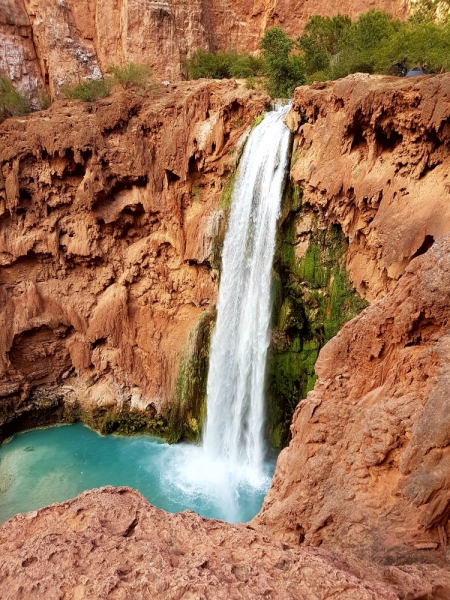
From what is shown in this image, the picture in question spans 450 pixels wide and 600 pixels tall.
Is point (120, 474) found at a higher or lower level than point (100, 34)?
lower

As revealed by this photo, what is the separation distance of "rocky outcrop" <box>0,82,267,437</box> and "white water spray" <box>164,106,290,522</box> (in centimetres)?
91

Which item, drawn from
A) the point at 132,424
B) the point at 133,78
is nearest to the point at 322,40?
the point at 133,78

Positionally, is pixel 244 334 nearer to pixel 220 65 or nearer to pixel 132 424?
pixel 132 424

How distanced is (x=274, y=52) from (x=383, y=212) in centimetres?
1003

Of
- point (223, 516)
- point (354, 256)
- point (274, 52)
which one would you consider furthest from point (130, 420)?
point (274, 52)

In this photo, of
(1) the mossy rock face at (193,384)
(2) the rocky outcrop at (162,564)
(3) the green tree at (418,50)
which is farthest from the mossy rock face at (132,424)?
(3) the green tree at (418,50)

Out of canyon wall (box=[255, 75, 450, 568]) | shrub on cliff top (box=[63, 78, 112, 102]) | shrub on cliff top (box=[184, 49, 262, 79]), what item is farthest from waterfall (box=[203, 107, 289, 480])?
shrub on cliff top (box=[184, 49, 262, 79])

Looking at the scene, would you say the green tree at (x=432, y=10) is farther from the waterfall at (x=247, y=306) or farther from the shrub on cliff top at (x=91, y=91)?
the shrub on cliff top at (x=91, y=91)

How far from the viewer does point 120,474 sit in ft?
36.7

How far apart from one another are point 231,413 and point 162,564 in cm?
958

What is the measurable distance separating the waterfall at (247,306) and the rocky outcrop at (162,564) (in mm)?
8553

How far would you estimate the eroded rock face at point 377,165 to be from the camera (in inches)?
322

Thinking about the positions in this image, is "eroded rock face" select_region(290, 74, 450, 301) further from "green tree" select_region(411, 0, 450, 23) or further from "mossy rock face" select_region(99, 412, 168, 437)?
"green tree" select_region(411, 0, 450, 23)

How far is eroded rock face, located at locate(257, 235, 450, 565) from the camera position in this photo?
9.97ft
